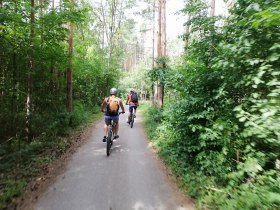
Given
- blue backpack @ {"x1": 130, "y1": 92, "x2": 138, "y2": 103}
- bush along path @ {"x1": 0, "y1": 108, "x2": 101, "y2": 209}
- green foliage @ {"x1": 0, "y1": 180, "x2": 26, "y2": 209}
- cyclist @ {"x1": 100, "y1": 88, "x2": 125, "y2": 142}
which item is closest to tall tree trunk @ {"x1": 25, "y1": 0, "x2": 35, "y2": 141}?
bush along path @ {"x1": 0, "y1": 108, "x2": 101, "y2": 209}

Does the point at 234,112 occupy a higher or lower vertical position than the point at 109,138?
higher

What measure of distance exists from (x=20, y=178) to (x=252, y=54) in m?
5.78

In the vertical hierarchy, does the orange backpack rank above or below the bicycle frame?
above

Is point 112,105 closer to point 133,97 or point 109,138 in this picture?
point 109,138

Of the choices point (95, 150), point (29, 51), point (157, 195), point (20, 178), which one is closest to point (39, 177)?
point (20, 178)

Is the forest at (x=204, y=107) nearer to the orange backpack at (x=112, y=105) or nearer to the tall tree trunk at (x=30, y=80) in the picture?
the tall tree trunk at (x=30, y=80)

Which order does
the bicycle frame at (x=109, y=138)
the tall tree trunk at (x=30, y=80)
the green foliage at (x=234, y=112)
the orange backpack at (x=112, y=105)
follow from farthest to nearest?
the orange backpack at (x=112, y=105) < the tall tree trunk at (x=30, y=80) < the bicycle frame at (x=109, y=138) < the green foliage at (x=234, y=112)

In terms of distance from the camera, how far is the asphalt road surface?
4.12 metres

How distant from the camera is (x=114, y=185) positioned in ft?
16.0

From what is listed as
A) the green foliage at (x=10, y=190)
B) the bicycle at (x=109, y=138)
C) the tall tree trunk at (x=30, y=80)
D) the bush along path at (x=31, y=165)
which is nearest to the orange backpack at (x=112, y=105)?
the bicycle at (x=109, y=138)

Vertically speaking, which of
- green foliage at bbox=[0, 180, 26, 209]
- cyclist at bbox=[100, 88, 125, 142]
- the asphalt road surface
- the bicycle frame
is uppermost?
cyclist at bbox=[100, 88, 125, 142]

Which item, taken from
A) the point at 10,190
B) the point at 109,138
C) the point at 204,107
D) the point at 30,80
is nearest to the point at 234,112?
the point at 204,107

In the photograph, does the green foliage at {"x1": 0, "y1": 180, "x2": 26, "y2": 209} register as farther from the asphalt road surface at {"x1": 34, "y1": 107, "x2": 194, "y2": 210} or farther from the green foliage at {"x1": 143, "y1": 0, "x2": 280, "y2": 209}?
the green foliage at {"x1": 143, "y1": 0, "x2": 280, "y2": 209}

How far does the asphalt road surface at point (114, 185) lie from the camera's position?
4125mm
